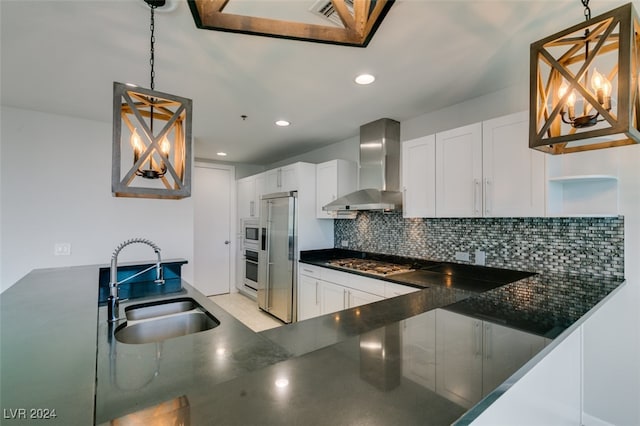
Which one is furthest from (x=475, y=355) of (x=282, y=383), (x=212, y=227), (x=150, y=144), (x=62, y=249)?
(x=212, y=227)

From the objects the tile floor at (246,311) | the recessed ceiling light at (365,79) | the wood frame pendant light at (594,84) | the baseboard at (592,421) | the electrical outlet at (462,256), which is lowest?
the tile floor at (246,311)

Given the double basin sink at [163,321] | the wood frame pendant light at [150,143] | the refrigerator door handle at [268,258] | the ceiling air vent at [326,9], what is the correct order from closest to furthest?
the wood frame pendant light at [150,143]
the ceiling air vent at [326,9]
the double basin sink at [163,321]
the refrigerator door handle at [268,258]

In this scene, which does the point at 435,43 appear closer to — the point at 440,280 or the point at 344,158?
the point at 440,280

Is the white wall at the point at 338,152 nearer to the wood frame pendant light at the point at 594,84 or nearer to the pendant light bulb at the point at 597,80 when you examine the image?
the wood frame pendant light at the point at 594,84

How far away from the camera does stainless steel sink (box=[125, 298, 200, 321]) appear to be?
1717 millimetres

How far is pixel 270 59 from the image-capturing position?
6.43ft

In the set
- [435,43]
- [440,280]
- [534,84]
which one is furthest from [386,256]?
[534,84]

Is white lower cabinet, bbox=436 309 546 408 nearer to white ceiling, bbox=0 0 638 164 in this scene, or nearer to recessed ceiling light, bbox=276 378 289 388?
recessed ceiling light, bbox=276 378 289 388

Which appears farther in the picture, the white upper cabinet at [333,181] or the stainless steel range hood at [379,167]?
the white upper cabinet at [333,181]

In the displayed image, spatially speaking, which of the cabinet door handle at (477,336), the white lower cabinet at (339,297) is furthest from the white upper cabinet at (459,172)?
the cabinet door handle at (477,336)

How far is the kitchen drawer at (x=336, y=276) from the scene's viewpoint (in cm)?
301

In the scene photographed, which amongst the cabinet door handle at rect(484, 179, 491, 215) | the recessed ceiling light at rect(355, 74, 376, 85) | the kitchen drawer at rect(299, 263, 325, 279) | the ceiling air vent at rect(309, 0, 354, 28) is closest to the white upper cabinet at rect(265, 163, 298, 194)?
the kitchen drawer at rect(299, 263, 325, 279)

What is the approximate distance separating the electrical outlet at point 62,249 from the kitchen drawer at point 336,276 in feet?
8.64

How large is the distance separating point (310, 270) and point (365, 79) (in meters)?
2.21
